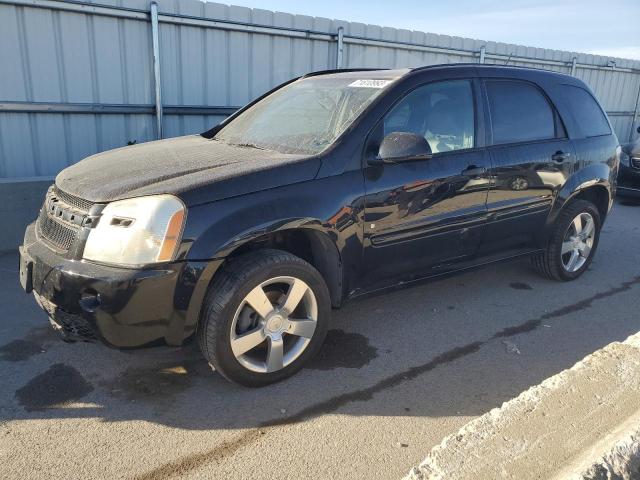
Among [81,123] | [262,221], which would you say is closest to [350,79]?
[262,221]

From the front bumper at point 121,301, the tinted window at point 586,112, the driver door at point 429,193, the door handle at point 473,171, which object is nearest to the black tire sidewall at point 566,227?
the tinted window at point 586,112

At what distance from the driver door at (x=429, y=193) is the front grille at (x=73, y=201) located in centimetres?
157

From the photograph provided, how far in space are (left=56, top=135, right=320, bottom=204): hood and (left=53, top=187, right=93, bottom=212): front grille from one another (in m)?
0.02

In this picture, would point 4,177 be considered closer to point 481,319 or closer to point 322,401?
point 322,401


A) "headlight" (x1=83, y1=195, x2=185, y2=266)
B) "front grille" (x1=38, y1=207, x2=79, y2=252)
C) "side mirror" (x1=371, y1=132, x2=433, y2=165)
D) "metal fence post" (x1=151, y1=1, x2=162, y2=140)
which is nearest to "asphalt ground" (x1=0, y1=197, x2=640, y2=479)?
"headlight" (x1=83, y1=195, x2=185, y2=266)

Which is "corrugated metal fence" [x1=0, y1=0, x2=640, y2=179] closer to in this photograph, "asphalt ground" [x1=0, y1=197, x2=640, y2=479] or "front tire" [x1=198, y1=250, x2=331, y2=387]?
"asphalt ground" [x1=0, y1=197, x2=640, y2=479]

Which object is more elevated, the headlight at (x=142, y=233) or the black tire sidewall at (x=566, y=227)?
the headlight at (x=142, y=233)

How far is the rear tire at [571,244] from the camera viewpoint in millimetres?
4664

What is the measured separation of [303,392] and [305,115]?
1.87m

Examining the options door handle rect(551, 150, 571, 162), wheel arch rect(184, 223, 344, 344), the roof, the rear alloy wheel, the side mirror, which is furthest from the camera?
the rear alloy wheel

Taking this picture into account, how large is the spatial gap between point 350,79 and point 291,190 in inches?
50.6

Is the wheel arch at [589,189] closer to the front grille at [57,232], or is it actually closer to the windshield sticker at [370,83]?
the windshield sticker at [370,83]

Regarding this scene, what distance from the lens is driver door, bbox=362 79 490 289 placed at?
337cm

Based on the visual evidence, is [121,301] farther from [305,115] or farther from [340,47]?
[340,47]
